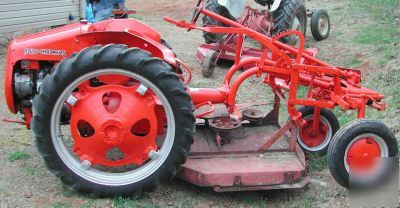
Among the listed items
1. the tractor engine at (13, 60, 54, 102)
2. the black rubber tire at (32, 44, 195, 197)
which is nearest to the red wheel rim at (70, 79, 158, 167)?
the black rubber tire at (32, 44, 195, 197)

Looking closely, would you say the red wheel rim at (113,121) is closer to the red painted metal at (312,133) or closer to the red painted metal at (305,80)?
the red painted metal at (305,80)

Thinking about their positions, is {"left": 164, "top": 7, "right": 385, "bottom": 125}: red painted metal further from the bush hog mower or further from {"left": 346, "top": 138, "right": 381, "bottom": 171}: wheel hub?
the bush hog mower

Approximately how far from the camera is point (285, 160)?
4.53m

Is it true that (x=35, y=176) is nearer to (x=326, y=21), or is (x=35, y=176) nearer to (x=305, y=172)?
(x=305, y=172)

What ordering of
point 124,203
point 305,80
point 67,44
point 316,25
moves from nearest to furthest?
point 124,203, point 67,44, point 305,80, point 316,25

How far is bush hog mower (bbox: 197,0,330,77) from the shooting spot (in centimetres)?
834

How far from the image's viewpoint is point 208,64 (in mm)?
8109

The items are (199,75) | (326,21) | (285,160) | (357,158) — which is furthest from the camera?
(326,21)

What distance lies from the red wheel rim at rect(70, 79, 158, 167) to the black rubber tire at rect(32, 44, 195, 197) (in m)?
0.17

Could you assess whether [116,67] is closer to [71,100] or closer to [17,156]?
[71,100]

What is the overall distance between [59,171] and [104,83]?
77 centimetres

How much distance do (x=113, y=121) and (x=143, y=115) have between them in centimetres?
23

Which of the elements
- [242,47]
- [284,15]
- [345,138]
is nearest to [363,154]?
[345,138]

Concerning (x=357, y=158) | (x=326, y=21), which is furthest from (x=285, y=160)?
(x=326, y=21)
